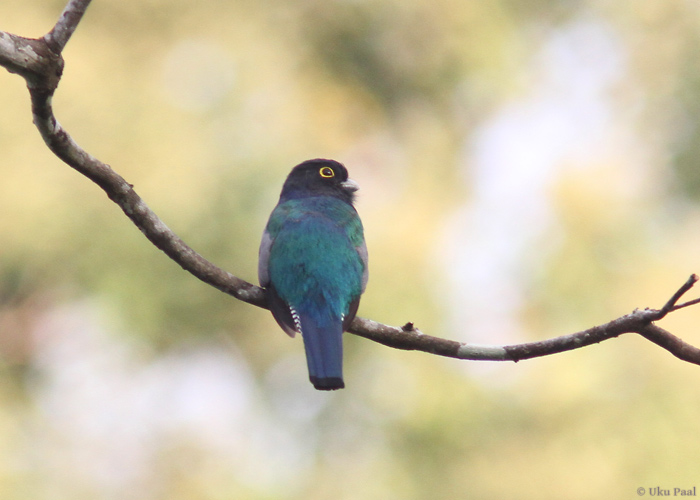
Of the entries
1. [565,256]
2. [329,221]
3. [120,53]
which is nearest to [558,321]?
[565,256]

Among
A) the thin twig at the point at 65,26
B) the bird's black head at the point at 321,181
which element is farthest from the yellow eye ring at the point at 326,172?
the thin twig at the point at 65,26

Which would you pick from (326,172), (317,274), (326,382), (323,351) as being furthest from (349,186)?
(326,382)

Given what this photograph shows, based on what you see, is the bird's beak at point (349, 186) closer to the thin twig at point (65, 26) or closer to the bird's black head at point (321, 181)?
the bird's black head at point (321, 181)

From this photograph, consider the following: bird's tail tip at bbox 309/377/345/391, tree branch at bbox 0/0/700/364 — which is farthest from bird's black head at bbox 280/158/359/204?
bird's tail tip at bbox 309/377/345/391

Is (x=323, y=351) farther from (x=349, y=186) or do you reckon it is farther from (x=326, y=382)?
(x=349, y=186)

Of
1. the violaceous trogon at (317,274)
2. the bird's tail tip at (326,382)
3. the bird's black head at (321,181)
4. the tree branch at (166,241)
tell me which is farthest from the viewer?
the bird's black head at (321,181)

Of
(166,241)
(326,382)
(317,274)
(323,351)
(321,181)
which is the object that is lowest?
(326,382)
